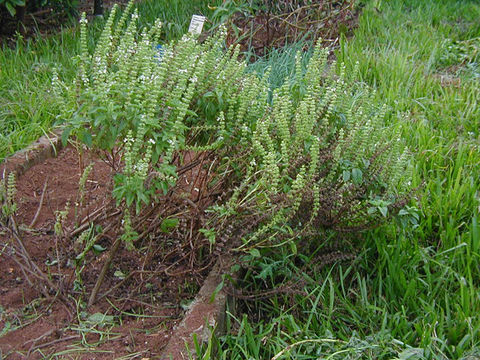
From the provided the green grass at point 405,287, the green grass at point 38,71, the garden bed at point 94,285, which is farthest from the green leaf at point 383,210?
the green grass at point 38,71

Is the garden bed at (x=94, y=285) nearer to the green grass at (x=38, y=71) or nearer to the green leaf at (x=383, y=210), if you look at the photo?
the green leaf at (x=383, y=210)

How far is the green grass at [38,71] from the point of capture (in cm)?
364

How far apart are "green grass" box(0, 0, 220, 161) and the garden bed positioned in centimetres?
87

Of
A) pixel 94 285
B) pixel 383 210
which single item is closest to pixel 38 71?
pixel 94 285

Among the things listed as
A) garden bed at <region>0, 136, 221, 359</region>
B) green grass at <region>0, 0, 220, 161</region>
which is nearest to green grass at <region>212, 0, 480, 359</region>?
garden bed at <region>0, 136, 221, 359</region>

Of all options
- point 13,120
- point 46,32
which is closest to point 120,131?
point 13,120

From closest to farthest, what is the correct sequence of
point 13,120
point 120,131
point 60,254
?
point 120,131
point 60,254
point 13,120

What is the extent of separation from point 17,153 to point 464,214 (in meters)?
2.51

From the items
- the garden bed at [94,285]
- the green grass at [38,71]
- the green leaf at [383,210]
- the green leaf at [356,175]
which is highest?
the green leaf at [356,175]

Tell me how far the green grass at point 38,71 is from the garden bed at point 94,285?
0.87 meters

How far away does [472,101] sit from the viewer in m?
3.92

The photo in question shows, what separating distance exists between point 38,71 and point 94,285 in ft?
7.84

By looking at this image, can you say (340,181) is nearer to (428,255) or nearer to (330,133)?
(330,133)

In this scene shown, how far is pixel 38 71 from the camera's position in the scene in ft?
14.2
